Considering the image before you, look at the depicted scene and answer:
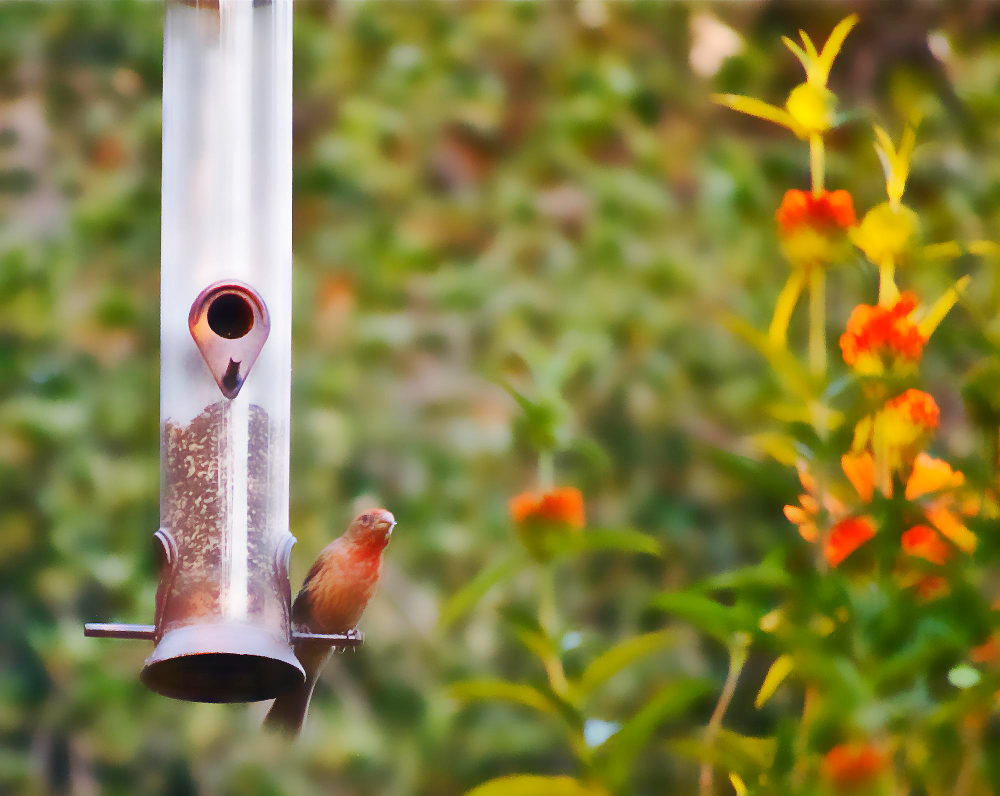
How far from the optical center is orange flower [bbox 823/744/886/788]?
41.8 inches

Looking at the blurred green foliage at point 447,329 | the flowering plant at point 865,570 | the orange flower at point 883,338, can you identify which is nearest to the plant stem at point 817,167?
the flowering plant at point 865,570

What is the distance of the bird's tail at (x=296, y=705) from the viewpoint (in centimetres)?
224

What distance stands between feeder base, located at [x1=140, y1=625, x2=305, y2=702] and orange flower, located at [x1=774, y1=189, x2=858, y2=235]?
3.03 feet

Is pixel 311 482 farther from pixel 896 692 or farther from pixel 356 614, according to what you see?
pixel 896 692

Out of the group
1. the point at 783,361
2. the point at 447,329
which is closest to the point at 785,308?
the point at 783,361

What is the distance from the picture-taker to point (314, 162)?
3500 mm

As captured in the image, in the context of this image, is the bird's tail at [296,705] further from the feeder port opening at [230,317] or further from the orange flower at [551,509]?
the orange flower at [551,509]

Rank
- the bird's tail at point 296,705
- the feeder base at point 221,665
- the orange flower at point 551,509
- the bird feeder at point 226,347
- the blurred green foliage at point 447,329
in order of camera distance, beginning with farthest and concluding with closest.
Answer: the blurred green foliage at point 447,329 → the bird's tail at point 296,705 → the bird feeder at point 226,347 → the feeder base at point 221,665 → the orange flower at point 551,509

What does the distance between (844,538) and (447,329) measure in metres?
2.22

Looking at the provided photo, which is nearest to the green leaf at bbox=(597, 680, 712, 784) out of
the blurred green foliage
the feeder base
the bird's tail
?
the feeder base

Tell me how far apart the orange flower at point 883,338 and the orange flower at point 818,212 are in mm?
77

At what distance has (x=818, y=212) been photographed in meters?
1.31

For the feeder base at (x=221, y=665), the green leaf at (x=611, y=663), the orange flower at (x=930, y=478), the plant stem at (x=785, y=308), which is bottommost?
the feeder base at (x=221, y=665)

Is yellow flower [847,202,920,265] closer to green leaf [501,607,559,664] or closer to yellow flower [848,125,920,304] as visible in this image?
yellow flower [848,125,920,304]
